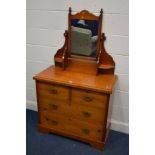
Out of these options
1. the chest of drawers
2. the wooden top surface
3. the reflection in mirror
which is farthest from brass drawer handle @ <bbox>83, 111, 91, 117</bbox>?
the reflection in mirror

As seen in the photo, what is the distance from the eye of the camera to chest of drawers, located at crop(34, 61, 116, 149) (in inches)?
75.1

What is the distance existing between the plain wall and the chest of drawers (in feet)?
0.81

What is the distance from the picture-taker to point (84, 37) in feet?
6.95

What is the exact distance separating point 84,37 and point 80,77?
44cm

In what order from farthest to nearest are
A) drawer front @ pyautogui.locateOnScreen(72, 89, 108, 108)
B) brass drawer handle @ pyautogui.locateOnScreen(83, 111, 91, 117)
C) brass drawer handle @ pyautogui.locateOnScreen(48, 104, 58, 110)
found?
brass drawer handle @ pyautogui.locateOnScreen(48, 104, 58, 110), brass drawer handle @ pyautogui.locateOnScreen(83, 111, 91, 117), drawer front @ pyautogui.locateOnScreen(72, 89, 108, 108)

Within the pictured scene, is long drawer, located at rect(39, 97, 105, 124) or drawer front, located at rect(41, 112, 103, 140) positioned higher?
long drawer, located at rect(39, 97, 105, 124)

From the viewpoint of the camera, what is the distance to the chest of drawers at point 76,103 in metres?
1.91

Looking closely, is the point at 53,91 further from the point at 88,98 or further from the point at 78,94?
the point at 88,98

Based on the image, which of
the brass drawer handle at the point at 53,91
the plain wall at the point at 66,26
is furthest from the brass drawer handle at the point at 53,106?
the plain wall at the point at 66,26

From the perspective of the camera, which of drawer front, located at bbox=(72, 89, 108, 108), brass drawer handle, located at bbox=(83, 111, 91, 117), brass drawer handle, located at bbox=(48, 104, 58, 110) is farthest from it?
brass drawer handle, located at bbox=(48, 104, 58, 110)

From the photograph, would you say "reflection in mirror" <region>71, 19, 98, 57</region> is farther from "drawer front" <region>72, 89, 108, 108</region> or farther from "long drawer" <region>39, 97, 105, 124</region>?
"long drawer" <region>39, 97, 105, 124</region>

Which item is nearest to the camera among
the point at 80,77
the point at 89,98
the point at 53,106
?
the point at 89,98

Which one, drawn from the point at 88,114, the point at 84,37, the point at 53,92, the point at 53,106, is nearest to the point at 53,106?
the point at 53,106
